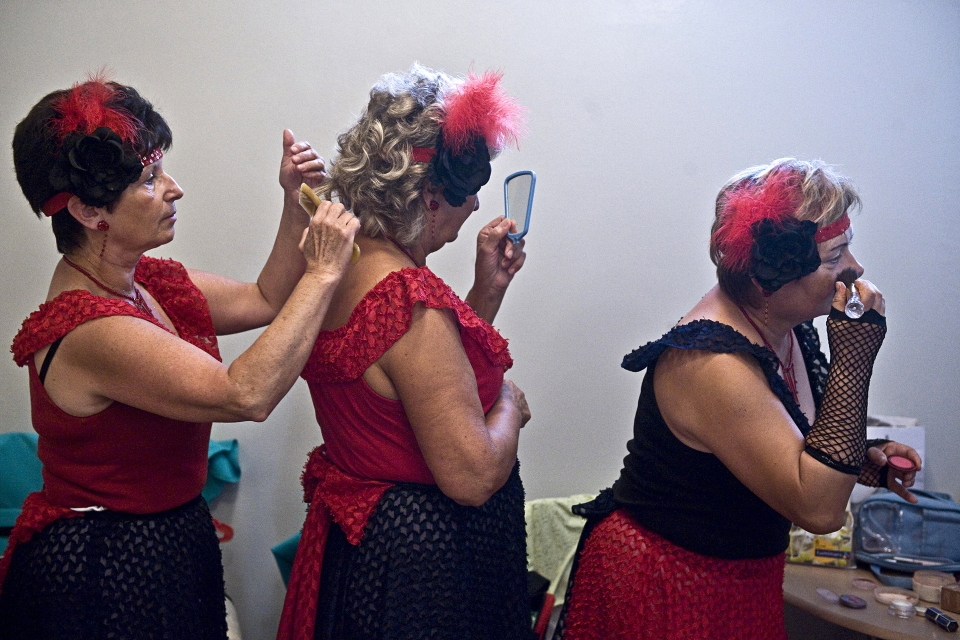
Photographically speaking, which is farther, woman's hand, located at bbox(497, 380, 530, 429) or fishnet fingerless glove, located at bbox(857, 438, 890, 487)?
fishnet fingerless glove, located at bbox(857, 438, 890, 487)

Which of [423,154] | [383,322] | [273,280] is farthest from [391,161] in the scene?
[273,280]

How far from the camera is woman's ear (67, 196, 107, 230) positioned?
4.49ft

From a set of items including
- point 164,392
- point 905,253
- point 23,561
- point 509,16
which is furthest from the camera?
point 905,253

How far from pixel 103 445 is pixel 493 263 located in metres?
0.90

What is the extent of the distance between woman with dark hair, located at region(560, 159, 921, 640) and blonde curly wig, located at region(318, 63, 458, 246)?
1.82 ft

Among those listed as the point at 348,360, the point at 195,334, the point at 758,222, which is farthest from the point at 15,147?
the point at 758,222

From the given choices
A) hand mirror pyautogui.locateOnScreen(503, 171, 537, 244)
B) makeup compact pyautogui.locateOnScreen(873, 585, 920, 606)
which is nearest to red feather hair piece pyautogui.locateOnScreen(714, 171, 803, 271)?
hand mirror pyautogui.locateOnScreen(503, 171, 537, 244)

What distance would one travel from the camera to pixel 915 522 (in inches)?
91.3

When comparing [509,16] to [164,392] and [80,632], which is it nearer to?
[164,392]

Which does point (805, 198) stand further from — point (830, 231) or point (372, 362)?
point (372, 362)

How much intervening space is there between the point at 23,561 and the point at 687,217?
2.17 meters

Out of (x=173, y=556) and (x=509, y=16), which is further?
(x=509, y=16)

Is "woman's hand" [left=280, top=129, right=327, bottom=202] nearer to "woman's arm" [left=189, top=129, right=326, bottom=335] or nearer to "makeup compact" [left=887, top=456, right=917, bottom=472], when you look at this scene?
"woman's arm" [left=189, top=129, right=326, bottom=335]

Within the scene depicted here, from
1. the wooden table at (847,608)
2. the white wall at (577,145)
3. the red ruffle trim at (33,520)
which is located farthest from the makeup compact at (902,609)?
the red ruffle trim at (33,520)
